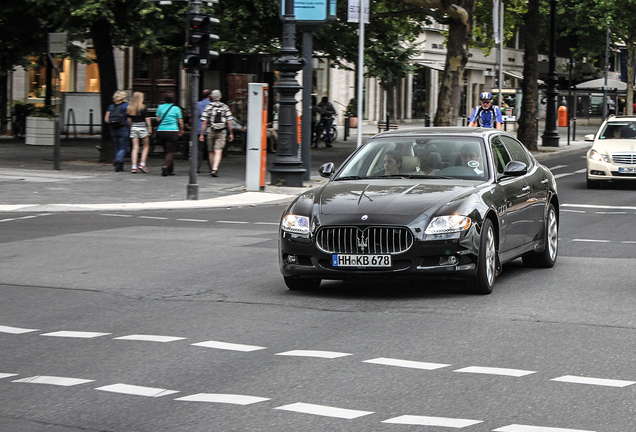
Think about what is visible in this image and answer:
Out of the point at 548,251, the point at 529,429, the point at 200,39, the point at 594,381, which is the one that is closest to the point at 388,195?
the point at 548,251

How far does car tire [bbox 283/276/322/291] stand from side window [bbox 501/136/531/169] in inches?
105

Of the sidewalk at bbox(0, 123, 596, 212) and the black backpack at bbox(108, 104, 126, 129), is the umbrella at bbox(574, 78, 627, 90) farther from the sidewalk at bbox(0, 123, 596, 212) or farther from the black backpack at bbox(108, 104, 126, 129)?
the black backpack at bbox(108, 104, 126, 129)

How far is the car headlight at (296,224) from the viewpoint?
9344 mm

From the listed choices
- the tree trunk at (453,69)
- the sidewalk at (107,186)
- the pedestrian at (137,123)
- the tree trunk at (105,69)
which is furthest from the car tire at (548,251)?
the tree trunk at (453,69)

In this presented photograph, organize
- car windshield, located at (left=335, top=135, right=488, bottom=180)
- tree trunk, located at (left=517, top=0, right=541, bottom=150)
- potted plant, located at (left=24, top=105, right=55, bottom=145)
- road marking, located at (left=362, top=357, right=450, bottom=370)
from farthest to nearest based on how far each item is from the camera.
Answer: tree trunk, located at (left=517, top=0, right=541, bottom=150) < potted plant, located at (left=24, top=105, right=55, bottom=145) < car windshield, located at (left=335, top=135, right=488, bottom=180) < road marking, located at (left=362, top=357, right=450, bottom=370)

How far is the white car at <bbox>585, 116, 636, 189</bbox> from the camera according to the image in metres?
22.6

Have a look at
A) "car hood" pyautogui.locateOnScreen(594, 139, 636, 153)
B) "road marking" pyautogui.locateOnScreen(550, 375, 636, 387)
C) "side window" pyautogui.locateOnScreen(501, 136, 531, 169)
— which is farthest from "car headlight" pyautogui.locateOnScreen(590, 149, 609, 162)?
"road marking" pyautogui.locateOnScreen(550, 375, 636, 387)

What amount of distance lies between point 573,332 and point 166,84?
109 feet

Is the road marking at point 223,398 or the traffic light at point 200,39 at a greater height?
the traffic light at point 200,39

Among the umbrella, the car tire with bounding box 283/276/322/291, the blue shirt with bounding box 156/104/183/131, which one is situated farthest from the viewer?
the umbrella

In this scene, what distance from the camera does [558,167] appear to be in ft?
102

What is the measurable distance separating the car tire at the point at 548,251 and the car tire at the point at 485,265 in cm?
178

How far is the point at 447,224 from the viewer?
9.09 meters

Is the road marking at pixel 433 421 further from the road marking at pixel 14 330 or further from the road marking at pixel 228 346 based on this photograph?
the road marking at pixel 14 330
